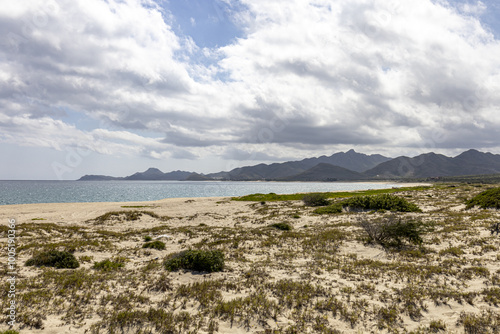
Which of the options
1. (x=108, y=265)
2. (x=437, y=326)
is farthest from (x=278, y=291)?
(x=108, y=265)

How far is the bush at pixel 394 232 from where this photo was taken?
58.3 ft

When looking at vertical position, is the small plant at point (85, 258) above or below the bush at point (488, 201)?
below

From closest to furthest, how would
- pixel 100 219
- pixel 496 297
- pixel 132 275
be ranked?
pixel 496 297 < pixel 132 275 < pixel 100 219

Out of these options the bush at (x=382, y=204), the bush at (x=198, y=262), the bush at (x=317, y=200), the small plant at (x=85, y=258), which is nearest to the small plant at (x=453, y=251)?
the bush at (x=198, y=262)

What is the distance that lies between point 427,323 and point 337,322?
283cm

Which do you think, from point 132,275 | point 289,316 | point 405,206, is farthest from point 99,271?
point 405,206

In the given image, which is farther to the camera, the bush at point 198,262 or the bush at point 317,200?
the bush at point 317,200

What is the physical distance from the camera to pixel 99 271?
1303 cm

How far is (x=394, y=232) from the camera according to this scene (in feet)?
59.3

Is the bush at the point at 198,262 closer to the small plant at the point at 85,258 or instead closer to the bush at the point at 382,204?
the small plant at the point at 85,258

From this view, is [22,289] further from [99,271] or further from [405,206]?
[405,206]

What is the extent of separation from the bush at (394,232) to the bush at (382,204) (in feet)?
61.9

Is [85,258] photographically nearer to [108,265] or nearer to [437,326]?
[108,265]

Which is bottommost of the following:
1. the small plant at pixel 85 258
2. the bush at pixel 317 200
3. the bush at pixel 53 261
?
the bush at pixel 317 200
